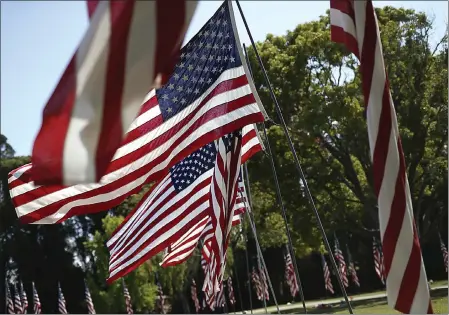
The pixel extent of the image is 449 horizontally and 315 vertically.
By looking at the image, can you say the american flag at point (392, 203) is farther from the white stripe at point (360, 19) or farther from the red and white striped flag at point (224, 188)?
the red and white striped flag at point (224, 188)

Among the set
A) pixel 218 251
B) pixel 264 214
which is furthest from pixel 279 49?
pixel 218 251

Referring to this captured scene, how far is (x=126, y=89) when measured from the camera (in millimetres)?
3414

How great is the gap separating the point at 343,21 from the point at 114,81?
6.13 feet

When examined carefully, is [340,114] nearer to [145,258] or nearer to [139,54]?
[145,258]

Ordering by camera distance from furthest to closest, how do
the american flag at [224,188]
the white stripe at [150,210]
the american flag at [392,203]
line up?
the white stripe at [150,210]
the american flag at [224,188]
the american flag at [392,203]

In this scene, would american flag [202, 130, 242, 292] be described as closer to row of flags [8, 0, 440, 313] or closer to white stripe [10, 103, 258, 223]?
row of flags [8, 0, 440, 313]

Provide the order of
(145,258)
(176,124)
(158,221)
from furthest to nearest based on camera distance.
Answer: (158,221) < (145,258) < (176,124)

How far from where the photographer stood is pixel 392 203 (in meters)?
4.19

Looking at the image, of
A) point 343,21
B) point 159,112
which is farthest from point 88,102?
point 159,112

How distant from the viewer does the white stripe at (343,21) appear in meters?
4.60

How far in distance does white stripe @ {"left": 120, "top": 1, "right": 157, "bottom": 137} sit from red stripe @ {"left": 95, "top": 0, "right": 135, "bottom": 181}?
0.07 feet

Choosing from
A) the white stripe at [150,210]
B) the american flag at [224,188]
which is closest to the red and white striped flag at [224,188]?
the american flag at [224,188]

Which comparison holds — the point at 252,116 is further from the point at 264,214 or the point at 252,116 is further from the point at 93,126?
the point at 264,214

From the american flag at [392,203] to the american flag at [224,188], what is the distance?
4293mm
